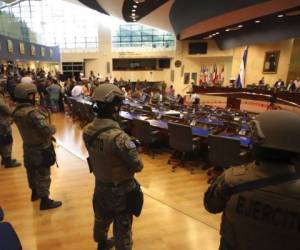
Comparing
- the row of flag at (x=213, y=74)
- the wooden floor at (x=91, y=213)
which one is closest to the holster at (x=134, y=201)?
the wooden floor at (x=91, y=213)

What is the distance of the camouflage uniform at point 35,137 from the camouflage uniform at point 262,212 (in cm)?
238

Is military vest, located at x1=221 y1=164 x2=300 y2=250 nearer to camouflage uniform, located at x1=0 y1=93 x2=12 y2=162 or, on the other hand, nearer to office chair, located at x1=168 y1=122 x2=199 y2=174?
office chair, located at x1=168 y1=122 x2=199 y2=174

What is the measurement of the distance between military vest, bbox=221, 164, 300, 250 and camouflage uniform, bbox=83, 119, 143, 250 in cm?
90

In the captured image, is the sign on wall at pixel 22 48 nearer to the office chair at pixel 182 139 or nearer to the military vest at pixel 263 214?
the office chair at pixel 182 139

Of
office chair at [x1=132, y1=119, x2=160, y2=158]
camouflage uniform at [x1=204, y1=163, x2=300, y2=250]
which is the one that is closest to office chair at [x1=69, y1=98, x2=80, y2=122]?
office chair at [x1=132, y1=119, x2=160, y2=158]

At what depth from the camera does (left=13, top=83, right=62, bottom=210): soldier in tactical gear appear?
9.46 feet

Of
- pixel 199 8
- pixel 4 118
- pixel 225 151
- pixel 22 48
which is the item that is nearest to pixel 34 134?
pixel 4 118

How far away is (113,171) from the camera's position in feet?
6.34

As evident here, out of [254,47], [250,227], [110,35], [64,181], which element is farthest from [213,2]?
[110,35]

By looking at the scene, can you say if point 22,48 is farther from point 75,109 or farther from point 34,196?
point 34,196

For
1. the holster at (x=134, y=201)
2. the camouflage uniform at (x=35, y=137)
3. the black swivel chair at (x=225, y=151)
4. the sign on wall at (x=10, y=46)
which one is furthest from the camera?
the sign on wall at (x=10, y=46)

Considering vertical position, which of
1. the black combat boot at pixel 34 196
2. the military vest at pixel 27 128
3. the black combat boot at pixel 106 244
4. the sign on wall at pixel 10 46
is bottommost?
the black combat boot at pixel 34 196

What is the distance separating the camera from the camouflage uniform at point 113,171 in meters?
1.87

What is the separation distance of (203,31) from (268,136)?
13388 mm
